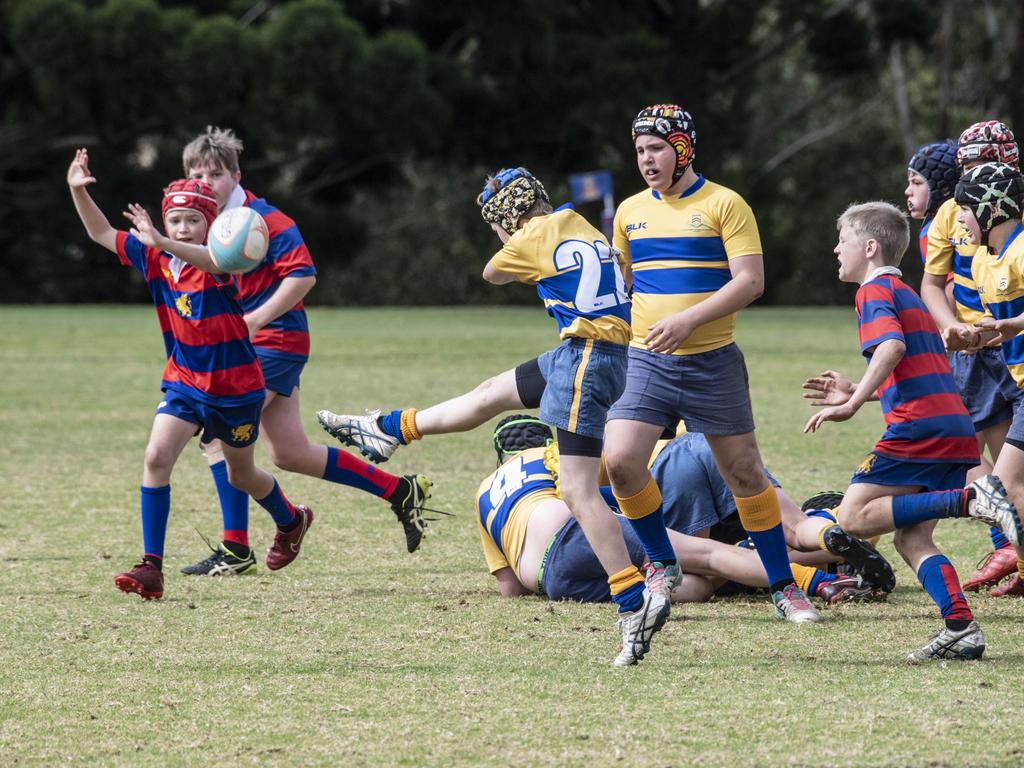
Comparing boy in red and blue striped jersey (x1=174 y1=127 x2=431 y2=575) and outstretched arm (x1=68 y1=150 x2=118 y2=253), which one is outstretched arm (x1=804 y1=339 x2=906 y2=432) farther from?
outstretched arm (x1=68 y1=150 x2=118 y2=253)

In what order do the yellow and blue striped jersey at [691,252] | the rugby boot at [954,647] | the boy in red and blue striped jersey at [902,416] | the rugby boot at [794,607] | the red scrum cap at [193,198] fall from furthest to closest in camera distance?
the red scrum cap at [193,198], the rugby boot at [794,607], the yellow and blue striped jersey at [691,252], the boy in red and blue striped jersey at [902,416], the rugby boot at [954,647]

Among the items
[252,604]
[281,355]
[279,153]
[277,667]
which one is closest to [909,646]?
[277,667]

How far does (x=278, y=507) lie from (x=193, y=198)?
1.34 meters

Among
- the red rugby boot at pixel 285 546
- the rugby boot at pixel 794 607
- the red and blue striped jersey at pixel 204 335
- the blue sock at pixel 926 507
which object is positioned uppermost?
the red and blue striped jersey at pixel 204 335

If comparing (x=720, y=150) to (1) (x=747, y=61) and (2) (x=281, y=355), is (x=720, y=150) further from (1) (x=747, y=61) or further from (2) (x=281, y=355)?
(2) (x=281, y=355)

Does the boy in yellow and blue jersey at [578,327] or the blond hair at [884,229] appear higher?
the blond hair at [884,229]

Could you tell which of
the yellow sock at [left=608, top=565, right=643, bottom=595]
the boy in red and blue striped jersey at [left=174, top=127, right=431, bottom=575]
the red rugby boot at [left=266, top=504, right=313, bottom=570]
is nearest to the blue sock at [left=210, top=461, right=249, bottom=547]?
the boy in red and blue striped jersey at [left=174, top=127, right=431, bottom=575]

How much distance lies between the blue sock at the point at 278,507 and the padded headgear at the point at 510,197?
5.77 ft

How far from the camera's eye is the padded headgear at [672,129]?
527 centimetres

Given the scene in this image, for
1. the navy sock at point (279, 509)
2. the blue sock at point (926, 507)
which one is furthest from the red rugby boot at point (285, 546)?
Answer: the blue sock at point (926, 507)

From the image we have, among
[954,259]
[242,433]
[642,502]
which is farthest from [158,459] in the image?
[954,259]

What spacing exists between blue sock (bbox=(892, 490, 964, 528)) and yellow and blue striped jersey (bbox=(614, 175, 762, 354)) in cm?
83

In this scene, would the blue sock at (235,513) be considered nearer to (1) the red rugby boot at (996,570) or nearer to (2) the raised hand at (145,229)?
(2) the raised hand at (145,229)

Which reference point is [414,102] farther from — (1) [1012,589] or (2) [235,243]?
(1) [1012,589]
